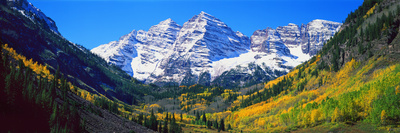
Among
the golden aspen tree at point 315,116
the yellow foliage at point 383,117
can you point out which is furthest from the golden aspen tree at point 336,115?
the yellow foliage at point 383,117

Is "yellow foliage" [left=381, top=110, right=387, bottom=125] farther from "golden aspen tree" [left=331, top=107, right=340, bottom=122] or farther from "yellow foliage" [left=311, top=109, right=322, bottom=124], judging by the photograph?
"yellow foliage" [left=311, top=109, right=322, bottom=124]

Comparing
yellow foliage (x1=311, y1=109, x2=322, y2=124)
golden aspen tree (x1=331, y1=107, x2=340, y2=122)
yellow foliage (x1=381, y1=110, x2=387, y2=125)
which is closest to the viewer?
yellow foliage (x1=381, y1=110, x2=387, y2=125)

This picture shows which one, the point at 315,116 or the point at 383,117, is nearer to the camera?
the point at 383,117

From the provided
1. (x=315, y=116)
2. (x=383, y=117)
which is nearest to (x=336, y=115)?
(x=315, y=116)

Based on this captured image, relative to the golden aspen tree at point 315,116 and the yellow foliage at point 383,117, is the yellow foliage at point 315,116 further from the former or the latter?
the yellow foliage at point 383,117

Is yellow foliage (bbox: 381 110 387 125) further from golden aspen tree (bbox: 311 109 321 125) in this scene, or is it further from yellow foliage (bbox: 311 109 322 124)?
yellow foliage (bbox: 311 109 322 124)

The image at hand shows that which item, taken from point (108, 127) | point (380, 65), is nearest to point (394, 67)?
point (380, 65)

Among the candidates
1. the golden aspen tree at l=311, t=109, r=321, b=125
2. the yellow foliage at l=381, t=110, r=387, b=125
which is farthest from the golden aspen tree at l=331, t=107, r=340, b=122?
the yellow foliage at l=381, t=110, r=387, b=125

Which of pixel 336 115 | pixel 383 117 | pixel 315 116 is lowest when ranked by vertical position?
pixel 383 117

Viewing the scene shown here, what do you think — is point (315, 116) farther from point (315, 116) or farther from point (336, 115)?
point (336, 115)

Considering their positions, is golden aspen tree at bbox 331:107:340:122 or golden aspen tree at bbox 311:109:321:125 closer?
golden aspen tree at bbox 331:107:340:122

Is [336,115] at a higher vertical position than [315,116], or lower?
lower

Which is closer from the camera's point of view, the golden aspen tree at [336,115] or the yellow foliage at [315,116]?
the golden aspen tree at [336,115]

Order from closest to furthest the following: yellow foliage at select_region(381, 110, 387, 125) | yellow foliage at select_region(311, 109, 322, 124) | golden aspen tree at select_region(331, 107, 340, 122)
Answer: yellow foliage at select_region(381, 110, 387, 125) → golden aspen tree at select_region(331, 107, 340, 122) → yellow foliage at select_region(311, 109, 322, 124)
